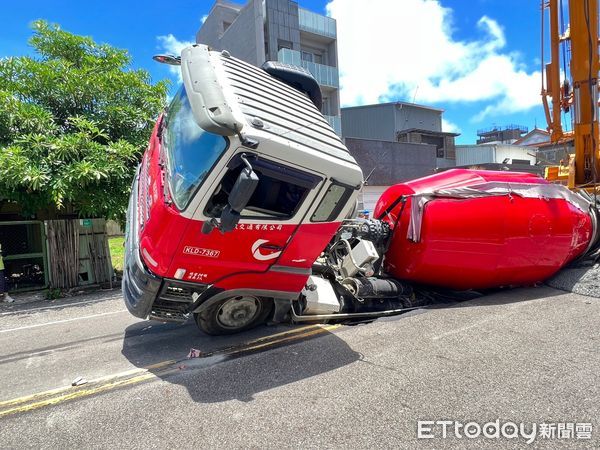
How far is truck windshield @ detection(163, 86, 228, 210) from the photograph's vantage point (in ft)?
10.9

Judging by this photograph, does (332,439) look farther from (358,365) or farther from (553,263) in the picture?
(553,263)

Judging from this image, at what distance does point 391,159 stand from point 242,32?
41.2 feet

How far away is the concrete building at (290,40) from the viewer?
22969 mm

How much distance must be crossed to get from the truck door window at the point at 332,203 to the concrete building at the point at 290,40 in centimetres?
2029

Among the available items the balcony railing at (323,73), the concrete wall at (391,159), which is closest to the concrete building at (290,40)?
the balcony railing at (323,73)

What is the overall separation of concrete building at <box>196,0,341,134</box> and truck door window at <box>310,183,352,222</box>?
20.3 meters

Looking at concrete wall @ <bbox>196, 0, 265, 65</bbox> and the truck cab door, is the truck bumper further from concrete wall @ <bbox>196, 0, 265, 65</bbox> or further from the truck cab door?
concrete wall @ <bbox>196, 0, 265, 65</bbox>

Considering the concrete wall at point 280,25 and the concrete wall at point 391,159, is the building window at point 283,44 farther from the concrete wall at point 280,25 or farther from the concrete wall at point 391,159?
the concrete wall at point 391,159

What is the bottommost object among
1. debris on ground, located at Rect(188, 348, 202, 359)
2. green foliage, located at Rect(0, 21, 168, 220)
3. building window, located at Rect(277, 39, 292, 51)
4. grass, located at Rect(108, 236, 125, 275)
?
debris on ground, located at Rect(188, 348, 202, 359)

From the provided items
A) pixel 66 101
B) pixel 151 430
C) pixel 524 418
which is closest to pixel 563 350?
Answer: pixel 524 418

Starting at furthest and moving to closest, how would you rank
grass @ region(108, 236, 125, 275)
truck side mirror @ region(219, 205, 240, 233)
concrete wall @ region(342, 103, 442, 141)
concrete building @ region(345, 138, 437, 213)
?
concrete wall @ region(342, 103, 442, 141), concrete building @ region(345, 138, 437, 213), grass @ region(108, 236, 125, 275), truck side mirror @ region(219, 205, 240, 233)

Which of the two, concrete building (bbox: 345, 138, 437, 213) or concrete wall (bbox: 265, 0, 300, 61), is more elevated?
concrete wall (bbox: 265, 0, 300, 61)

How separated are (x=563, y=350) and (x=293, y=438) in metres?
3.04

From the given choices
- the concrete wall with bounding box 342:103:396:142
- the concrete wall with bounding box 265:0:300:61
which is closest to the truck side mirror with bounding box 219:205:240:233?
the concrete wall with bounding box 265:0:300:61
